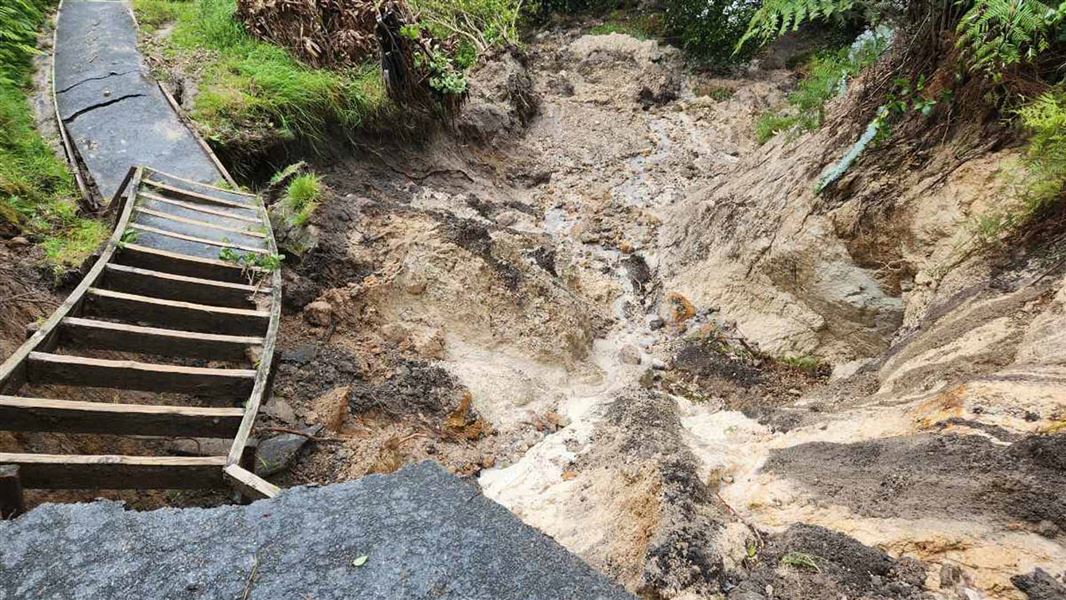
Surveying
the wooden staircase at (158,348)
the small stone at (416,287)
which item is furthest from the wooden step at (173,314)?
the small stone at (416,287)

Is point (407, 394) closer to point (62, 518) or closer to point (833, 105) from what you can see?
point (62, 518)

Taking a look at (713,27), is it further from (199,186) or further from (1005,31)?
(199,186)

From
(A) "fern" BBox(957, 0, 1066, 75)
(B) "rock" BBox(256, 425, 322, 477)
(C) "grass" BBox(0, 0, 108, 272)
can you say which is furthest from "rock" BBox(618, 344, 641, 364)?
(C) "grass" BBox(0, 0, 108, 272)

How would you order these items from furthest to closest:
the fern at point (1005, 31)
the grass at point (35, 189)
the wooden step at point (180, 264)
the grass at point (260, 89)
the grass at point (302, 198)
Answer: the grass at point (260, 89), the grass at point (302, 198), the grass at point (35, 189), the wooden step at point (180, 264), the fern at point (1005, 31)

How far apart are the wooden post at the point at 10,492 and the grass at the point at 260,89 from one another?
4.09 m

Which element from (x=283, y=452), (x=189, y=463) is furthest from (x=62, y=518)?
(x=283, y=452)

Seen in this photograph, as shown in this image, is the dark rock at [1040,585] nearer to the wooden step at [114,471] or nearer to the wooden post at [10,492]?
the wooden step at [114,471]

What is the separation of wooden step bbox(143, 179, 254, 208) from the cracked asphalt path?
32cm

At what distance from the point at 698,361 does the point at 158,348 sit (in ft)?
13.1

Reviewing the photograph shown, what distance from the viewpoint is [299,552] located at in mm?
1656

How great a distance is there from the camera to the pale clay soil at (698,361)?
1978 mm

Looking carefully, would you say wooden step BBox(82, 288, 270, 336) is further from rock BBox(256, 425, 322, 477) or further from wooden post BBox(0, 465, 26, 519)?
wooden post BBox(0, 465, 26, 519)

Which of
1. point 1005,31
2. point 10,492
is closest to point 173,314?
point 10,492

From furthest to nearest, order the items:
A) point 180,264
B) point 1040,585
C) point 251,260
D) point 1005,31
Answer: point 251,260 → point 180,264 → point 1005,31 → point 1040,585
